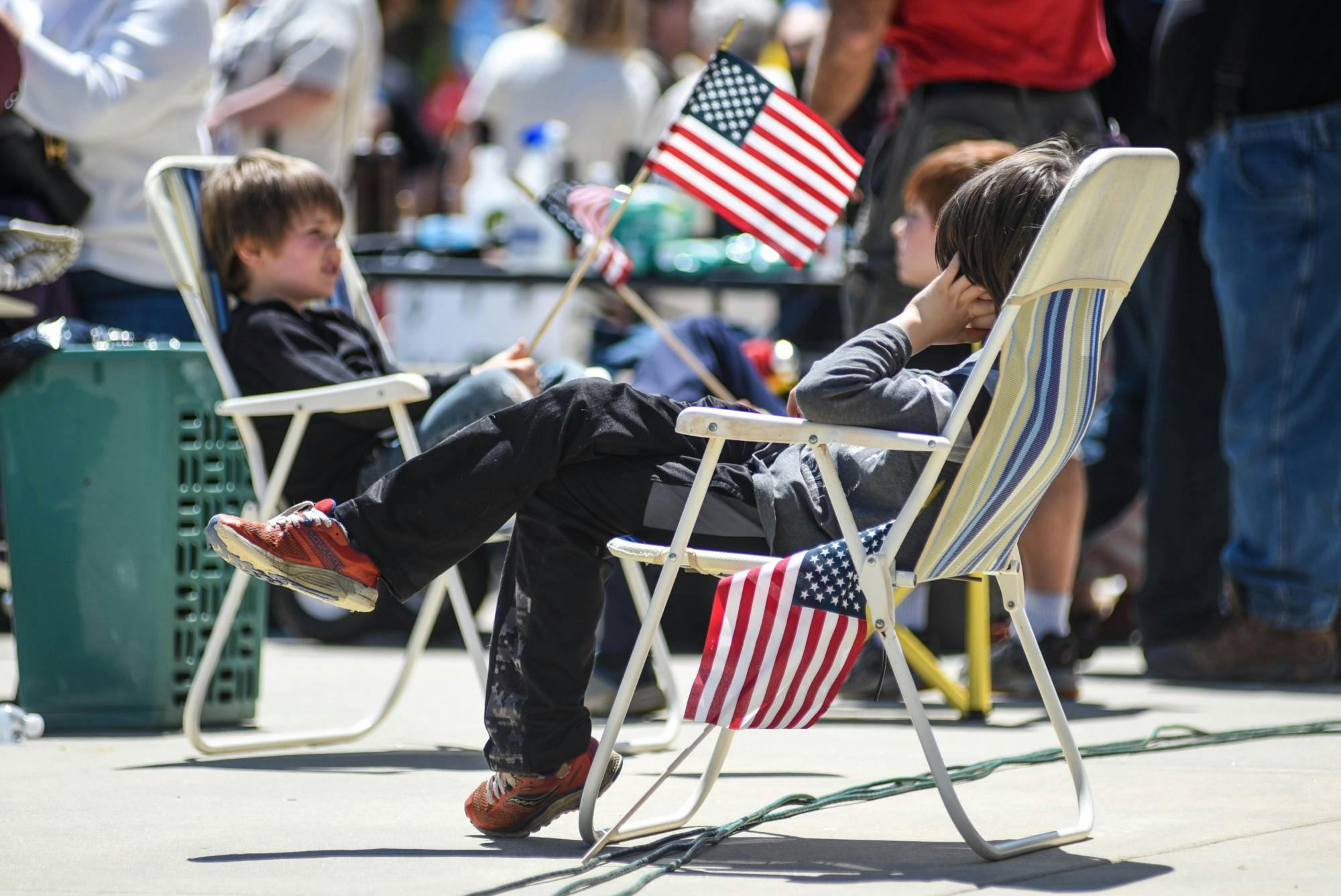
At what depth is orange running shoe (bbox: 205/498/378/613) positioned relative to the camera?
2.67 meters

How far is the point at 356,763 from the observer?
3613 millimetres

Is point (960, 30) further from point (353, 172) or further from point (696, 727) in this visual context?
point (353, 172)

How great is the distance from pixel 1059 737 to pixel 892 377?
621 mm

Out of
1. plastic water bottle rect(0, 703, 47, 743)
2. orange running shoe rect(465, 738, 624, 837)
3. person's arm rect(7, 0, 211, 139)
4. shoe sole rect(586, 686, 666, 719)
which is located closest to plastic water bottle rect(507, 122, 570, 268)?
person's arm rect(7, 0, 211, 139)

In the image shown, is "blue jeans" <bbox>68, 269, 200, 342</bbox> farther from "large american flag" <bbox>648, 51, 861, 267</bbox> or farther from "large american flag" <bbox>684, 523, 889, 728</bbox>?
"large american flag" <bbox>684, 523, 889, 728</bbox>

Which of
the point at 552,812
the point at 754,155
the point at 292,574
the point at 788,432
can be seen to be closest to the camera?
the point at 788,432

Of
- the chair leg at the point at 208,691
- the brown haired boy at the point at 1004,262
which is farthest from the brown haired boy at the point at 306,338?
the brown haired boy at the point at 1004,262

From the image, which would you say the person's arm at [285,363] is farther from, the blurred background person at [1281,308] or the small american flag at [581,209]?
the blurred background person at [1281,308]

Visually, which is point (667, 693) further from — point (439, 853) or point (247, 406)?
point (439, 853)

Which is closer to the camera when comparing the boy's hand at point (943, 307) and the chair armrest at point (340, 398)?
the boy's hand at point (943, 307)

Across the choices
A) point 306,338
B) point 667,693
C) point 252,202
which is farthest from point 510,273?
point 667,693

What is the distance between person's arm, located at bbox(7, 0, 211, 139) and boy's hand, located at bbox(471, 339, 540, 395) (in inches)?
51.7

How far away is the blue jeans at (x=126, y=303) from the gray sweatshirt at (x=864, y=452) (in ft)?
7.76

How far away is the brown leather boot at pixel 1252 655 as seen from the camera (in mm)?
4727
